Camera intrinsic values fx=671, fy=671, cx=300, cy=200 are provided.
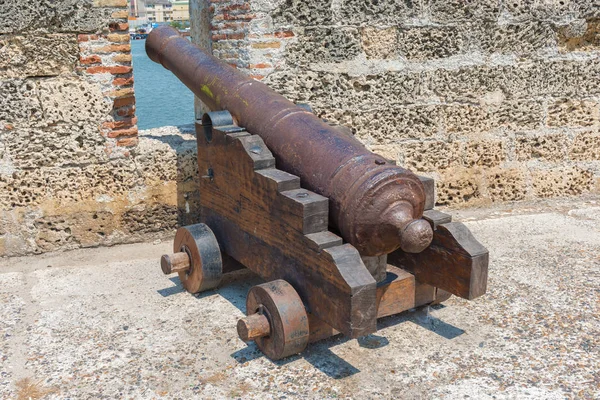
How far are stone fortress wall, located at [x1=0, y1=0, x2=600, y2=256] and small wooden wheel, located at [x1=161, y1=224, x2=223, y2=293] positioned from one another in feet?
2.65

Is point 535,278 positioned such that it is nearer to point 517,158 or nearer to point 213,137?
point 517,158

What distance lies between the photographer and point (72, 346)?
116 inches

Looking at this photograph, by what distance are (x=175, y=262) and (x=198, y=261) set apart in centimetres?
13

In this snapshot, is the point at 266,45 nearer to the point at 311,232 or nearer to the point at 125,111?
the point at 125,111

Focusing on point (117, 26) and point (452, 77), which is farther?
point (452, 77)

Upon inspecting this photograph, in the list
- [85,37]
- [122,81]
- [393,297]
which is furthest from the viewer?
[122,81]

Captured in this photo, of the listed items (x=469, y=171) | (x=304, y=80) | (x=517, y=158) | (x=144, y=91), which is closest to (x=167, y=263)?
(x=304, y=80)

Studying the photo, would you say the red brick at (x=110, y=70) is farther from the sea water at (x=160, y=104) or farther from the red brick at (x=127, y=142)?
the sea water at (x=160, y=104)

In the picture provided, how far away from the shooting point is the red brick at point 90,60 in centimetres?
383

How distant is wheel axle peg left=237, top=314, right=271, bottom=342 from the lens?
2691 millimetres

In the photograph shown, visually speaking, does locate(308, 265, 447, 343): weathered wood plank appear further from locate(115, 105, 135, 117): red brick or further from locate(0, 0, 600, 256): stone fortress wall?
locate(115, 105, 135, 117): red brick

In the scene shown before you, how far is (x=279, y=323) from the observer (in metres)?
2.67

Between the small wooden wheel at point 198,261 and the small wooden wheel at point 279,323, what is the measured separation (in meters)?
0.65

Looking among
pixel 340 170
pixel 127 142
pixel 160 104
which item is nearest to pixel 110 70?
pixel 127 142
